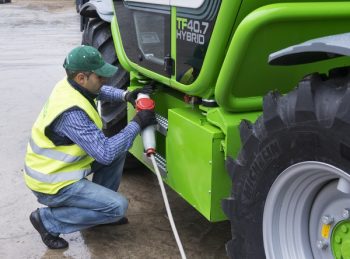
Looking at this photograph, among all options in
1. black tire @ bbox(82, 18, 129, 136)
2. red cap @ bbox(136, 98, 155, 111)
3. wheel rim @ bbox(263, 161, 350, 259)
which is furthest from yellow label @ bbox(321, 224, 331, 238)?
black tire @ bbox(82, 18, 129, 136)

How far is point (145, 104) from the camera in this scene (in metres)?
3.40

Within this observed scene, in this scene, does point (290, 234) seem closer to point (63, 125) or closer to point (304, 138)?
point (304, 138)

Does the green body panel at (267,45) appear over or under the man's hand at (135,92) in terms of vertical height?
over

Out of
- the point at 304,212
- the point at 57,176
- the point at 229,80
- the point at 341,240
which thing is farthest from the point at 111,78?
the point at 341,240

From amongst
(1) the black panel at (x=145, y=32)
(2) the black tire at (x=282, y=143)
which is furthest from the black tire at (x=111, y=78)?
(2) the black tire at (x=282, y=143)

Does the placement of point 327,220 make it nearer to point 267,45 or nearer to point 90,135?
point 267,45

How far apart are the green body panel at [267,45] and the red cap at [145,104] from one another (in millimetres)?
751

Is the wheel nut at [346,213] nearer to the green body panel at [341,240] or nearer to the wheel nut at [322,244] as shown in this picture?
the green body panel at [341,240]

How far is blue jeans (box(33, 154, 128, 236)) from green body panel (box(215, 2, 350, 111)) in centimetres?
109

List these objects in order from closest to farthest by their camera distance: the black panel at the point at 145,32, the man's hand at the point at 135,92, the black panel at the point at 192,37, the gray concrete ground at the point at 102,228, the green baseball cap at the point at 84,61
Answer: the black panel at the point at 192,37, the black panel at the point at 145,32, the green baseball cap at the point at 84,61, the gray concrete ground at the point at 102,228, the man's hand at the point at 135,92

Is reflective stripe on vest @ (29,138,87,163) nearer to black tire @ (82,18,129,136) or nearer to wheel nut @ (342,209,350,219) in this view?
black tire @ (82,18,129,136)

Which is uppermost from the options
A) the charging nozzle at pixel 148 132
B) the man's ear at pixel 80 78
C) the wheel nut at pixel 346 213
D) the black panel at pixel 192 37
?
the black panel at pixel 192 37

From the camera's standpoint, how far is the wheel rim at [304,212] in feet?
7.28

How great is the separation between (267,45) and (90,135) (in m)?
1.22
